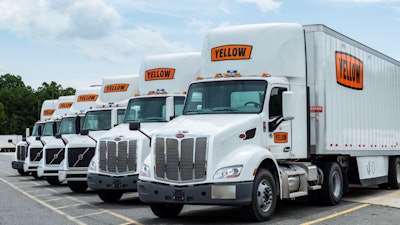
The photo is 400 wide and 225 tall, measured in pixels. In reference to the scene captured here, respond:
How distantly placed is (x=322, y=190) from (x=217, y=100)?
3.54 m

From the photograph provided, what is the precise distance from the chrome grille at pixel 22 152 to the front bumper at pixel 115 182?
12.9m

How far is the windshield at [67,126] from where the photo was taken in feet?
76.0

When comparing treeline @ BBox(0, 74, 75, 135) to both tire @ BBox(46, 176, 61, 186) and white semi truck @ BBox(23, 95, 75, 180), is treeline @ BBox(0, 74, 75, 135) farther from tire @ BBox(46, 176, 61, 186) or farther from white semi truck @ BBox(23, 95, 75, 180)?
tire @ BBox(46, 176, 61, 186)

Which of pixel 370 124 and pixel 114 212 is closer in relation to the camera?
pixel 114 212

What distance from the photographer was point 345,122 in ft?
50.0

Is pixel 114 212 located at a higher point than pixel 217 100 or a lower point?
lower

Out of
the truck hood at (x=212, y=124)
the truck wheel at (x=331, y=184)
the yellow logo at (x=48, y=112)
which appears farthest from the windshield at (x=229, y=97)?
the yellow logo at (x=48, y=112)

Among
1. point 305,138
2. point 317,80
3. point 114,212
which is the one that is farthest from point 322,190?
point 114,212

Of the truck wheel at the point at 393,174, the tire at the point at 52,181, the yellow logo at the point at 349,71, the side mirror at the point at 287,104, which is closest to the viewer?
the side mirror at the point at 287,104

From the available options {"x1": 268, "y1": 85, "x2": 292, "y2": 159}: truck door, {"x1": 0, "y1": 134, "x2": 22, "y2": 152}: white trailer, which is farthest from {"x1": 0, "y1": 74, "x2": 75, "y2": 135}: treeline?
{"x1": 268, "y1": 85, "x2": 292, "y2": 159}: truck door

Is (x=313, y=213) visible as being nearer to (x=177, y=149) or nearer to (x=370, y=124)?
(x=177, y=149)

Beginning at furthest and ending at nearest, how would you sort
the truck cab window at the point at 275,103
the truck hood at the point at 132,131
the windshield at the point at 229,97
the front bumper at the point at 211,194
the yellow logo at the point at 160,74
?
the yellow logo at the point at 160,74
the truck hood at the point at 132,131
the truck cab window at the point at 275,103
the windshield at the point at 229,97
the front bumper at the point at 211,194

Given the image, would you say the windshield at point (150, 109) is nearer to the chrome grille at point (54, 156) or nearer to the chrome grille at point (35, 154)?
the chrome grille at point (54, 156)

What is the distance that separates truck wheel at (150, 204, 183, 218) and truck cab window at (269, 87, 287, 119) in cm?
258
